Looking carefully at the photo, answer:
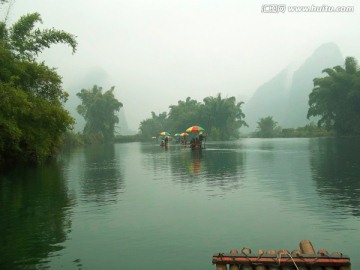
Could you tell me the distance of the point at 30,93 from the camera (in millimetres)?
24688

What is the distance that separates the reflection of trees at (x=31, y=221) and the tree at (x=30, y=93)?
5432 millimetres

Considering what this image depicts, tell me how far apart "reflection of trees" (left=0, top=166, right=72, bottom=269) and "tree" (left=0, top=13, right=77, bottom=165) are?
543 cm

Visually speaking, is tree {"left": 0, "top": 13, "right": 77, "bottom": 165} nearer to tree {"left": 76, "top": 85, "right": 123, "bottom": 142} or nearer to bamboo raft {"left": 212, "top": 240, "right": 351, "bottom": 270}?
bamboo raft {"left": 212, "top": 240, "right": 351, "bottom": 270}

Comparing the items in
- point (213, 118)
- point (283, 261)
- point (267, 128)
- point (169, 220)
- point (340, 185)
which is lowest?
point (169, 220)

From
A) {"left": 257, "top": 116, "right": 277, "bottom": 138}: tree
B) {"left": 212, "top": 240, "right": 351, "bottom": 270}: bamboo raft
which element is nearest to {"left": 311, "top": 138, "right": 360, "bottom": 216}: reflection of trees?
{"left": 212, "top": 240, "right": 351, "bottom": 270}: bamboo raft

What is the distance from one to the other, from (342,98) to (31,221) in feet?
235

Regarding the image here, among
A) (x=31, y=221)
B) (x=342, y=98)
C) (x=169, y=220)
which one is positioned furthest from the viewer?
(x=342, y=98)

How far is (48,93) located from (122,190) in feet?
44.9

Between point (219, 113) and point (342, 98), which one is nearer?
point (342, 98)

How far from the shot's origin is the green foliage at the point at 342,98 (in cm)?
7062

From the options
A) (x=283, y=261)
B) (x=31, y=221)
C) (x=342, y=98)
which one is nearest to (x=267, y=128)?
(x=342, y=98)

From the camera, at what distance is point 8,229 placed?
9.68 metres

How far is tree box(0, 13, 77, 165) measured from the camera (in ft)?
72.8

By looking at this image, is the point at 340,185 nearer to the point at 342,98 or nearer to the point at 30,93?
the point at 30,93
